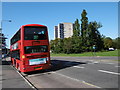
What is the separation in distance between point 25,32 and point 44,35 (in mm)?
1688

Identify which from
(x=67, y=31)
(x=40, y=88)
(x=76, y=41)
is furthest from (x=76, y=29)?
(x=67, y=31)

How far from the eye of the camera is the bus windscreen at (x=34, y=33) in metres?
13.2

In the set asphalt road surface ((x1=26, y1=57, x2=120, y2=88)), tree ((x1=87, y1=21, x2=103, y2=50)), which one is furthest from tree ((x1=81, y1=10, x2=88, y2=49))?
asphalt road surface ((x1=26, y1=57, x2=120, y2=88))

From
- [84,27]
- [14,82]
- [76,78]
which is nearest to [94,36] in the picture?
[84,27]

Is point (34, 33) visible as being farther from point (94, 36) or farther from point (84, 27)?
point (94, 36)

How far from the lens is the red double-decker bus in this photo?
13.1 meters

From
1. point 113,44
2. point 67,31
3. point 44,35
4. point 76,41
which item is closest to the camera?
point 44,35

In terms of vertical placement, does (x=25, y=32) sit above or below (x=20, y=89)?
above

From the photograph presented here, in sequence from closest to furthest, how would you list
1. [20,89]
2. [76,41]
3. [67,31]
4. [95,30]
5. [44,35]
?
[20,89]
[44,35]
[76,41]
[95,30]
[67,31]

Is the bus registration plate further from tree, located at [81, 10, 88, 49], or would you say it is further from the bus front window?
tree, located at [81, 10, 88, 49]

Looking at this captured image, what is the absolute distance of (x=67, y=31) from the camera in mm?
174125

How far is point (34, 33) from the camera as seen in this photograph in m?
13.5

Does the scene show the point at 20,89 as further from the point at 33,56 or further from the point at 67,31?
the point at 67,31

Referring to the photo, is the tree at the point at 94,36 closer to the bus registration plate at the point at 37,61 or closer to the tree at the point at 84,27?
the tree at the point at 84,27
